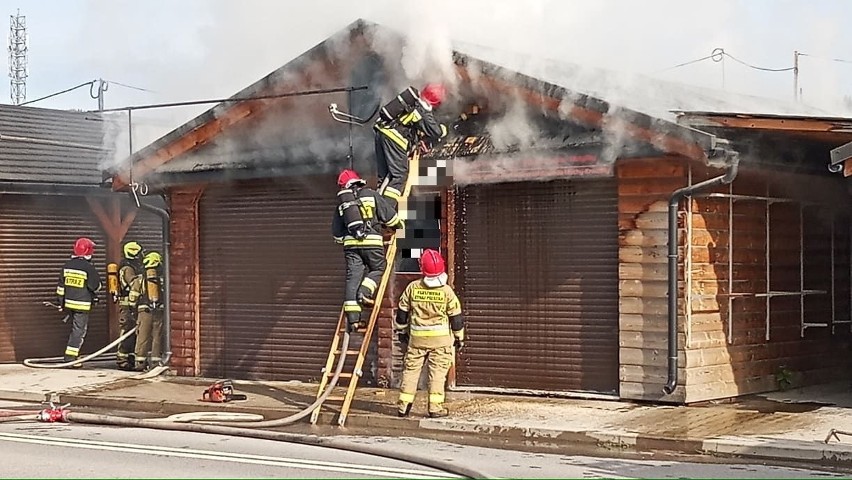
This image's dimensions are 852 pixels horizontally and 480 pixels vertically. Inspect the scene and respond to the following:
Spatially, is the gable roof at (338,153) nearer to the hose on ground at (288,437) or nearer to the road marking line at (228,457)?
the hose on ground at (288,437)

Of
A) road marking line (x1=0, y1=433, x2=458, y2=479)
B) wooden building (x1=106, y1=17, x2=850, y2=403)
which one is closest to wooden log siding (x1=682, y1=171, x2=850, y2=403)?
wooden building (x1=106, y1=17, x2=850, y2=403)

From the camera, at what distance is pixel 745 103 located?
56.8ft

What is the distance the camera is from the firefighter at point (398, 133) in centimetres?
1215

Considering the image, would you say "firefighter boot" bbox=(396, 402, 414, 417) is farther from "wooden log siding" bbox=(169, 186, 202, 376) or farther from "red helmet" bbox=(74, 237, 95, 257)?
"red helmet" bbox=(74, 237, 95, 257)

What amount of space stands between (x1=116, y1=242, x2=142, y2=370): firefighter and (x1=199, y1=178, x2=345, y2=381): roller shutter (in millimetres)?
2127

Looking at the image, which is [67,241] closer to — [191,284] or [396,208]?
[191,284]

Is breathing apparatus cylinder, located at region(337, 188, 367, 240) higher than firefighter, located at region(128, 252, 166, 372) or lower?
higher

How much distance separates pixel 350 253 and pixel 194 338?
13.6 feet

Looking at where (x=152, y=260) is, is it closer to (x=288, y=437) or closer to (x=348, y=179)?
(x=348, y=179)

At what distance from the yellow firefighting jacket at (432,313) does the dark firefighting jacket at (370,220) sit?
64 cm

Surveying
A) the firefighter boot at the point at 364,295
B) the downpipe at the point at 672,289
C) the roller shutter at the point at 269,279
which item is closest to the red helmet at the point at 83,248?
the roller shutter at the point at 269,279

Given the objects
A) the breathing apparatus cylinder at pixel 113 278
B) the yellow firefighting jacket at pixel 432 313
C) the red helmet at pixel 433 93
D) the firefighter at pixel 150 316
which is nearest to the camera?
the yellow firefighting jacket at pixel 432 313

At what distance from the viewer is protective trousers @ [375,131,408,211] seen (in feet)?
39.7

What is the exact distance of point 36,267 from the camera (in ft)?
59.3
